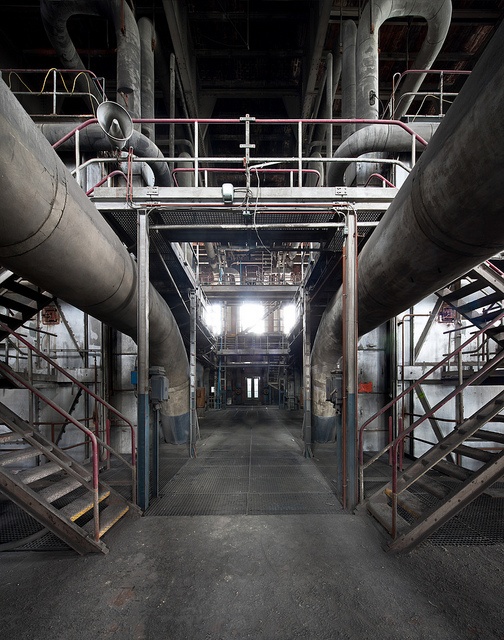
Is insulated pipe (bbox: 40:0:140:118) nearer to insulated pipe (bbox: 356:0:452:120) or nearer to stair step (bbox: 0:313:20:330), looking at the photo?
stair step (bbox: 0:313:20:330)

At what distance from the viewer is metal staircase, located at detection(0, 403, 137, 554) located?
3.20m

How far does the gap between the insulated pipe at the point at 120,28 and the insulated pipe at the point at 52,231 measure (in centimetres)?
408

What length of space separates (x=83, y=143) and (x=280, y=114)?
8.14m

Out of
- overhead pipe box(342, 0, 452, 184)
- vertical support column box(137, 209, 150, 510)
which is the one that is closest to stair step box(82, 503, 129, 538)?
vertical support column box(137, 209, 150, 510)

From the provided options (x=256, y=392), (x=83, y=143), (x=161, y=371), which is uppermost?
(x=83, y=143)

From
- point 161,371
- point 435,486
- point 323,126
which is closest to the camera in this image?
point 435,486

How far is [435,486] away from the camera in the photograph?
3.97 metres

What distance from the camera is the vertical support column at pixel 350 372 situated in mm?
4320

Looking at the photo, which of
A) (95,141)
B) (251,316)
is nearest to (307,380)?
(95,141)

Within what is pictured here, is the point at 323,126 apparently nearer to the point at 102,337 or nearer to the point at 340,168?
the point at 340,168

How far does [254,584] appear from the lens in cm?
290

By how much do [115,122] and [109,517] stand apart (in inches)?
191

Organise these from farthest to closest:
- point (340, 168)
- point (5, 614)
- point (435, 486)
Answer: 1. point (340, 168)
2. point (435, 486)
3. point (5, 614)

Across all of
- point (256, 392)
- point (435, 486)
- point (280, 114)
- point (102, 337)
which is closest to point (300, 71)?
point (280, 114)
